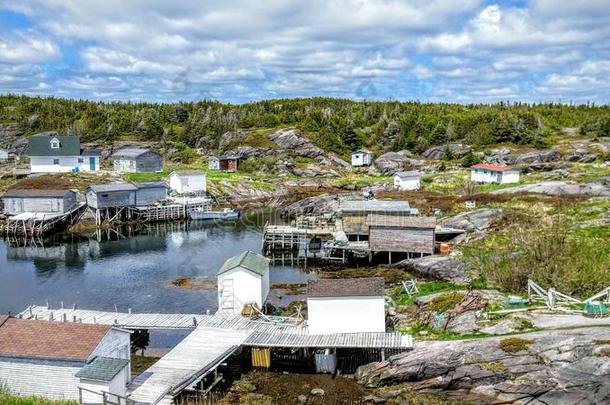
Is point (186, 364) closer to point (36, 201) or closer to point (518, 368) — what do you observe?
point (518, 368)

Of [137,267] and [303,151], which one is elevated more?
[303,151]

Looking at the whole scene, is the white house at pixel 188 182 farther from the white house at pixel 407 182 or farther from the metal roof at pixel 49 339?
the metal roof at pixel 49 339

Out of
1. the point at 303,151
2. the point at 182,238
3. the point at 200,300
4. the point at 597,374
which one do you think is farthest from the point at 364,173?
the point at 597,374

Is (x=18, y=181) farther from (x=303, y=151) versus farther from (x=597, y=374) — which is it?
(x=597, y=374)

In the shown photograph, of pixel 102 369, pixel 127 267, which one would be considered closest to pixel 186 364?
pixel 102 369

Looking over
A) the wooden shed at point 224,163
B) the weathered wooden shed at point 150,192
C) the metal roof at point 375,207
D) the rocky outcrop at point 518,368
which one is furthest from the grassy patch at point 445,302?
the wooden shed at point 224,163

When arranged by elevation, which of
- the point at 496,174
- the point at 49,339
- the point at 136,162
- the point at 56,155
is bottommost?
the point at 49,339
